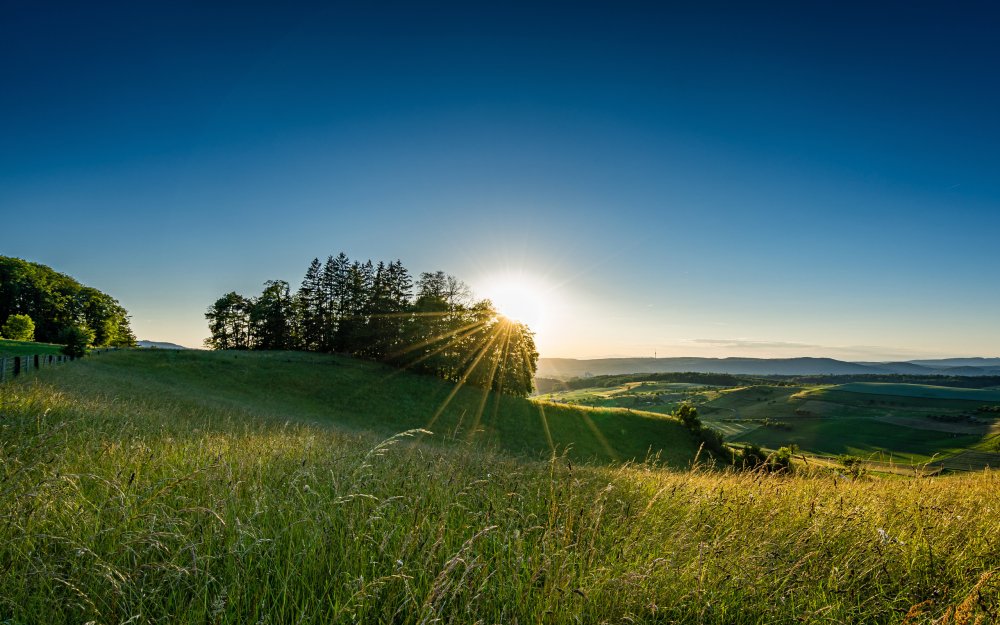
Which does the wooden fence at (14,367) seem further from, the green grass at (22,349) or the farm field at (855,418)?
the farm field at (855,418)

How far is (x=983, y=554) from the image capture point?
347cm

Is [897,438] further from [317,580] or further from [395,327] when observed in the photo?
[317,580]

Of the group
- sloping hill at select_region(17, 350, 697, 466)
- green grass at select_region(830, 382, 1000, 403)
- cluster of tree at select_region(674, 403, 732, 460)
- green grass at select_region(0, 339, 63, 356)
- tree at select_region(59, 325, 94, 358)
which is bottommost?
green grass at select_region(830, 382, 1000, 403)

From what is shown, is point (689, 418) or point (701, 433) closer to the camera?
point (701, 433)

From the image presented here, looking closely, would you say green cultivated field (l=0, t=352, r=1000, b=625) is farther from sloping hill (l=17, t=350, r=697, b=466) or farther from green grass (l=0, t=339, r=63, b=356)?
green grass (l=0, t=339, r=63, b=356)

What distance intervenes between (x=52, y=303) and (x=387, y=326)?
5449 cm

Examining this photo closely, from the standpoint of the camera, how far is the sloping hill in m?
34.3

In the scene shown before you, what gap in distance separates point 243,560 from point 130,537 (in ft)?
2.64

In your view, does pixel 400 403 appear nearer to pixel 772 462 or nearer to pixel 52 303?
pixel 772 462

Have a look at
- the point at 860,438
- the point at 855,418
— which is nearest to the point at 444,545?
the point at 860,438

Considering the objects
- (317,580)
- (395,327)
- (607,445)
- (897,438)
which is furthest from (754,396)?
(317,580)

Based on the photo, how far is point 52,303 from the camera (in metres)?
63.1

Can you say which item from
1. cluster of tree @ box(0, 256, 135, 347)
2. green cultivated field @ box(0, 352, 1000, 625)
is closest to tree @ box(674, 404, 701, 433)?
green cultivated field @ box(0, 352, 1000, 625)

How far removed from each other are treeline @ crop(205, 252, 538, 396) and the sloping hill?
3.24 m
